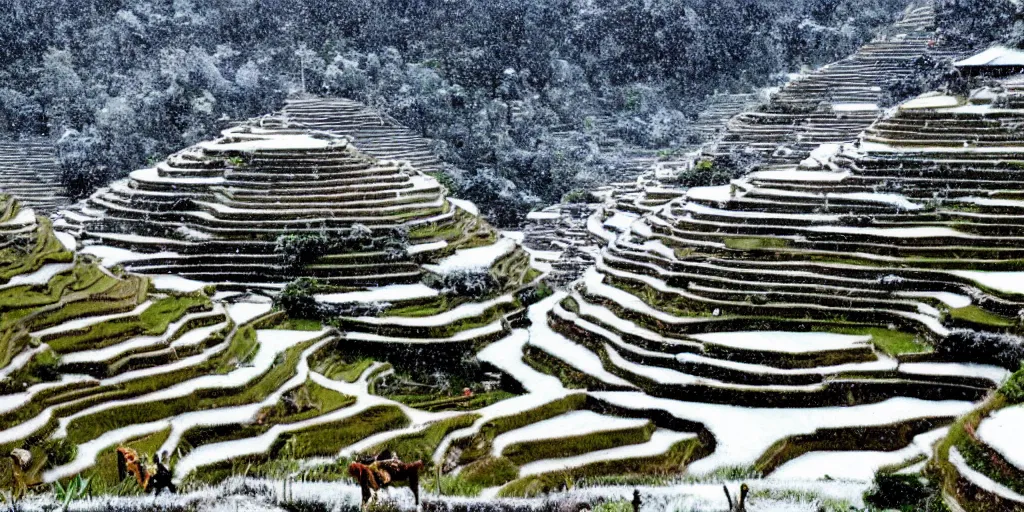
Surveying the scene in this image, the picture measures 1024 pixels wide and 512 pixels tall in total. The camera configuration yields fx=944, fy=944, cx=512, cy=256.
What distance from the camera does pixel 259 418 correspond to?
38.7 feet

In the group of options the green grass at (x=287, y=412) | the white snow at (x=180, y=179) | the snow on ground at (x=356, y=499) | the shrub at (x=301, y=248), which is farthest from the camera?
the white snow at (x=180, y=179)

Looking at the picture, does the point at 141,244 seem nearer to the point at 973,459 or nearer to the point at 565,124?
the point at 973,459

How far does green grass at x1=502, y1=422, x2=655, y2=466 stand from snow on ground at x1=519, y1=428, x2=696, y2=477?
0.07 metres

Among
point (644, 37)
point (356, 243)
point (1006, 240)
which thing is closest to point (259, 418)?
point (356, 243)

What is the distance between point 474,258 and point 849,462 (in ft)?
30.6

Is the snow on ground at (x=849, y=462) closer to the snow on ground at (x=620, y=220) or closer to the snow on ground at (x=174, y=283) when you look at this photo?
the snow on ground at (x=174, y=283)

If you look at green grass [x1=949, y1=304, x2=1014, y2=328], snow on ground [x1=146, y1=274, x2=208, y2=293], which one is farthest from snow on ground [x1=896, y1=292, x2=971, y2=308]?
snow on ground [x1=146, y1=274, x2=208, y2=293]

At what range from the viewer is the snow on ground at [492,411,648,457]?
11.9 metres

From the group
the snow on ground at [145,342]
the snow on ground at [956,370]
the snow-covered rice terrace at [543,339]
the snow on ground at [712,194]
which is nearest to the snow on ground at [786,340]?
the snow-covered rice terrace at [543,339]

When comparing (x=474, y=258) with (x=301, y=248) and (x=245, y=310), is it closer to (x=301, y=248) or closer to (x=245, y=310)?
(x=301, y=248)

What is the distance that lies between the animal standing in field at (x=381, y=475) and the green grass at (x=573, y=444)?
438cm

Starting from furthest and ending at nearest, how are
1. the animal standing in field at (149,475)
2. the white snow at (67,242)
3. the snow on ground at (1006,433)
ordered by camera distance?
the white snow at (67,242), the animal standing in field at (149,475), the snow on ground at (1006,433)

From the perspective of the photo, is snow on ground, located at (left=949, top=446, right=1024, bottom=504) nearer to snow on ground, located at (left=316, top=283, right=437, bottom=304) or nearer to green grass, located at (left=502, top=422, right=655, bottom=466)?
green grass, located at (left=502, top=422, right=655, bottom=466)

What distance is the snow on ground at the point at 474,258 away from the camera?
1784cm
